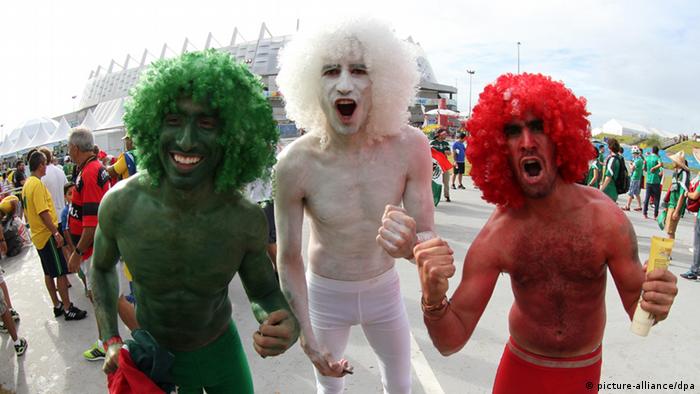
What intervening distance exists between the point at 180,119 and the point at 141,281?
721mm

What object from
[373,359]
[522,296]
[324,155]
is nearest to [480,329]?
[373,359]

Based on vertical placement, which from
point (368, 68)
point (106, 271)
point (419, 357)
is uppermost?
point (368, 68)

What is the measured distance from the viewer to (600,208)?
1753 millimetres

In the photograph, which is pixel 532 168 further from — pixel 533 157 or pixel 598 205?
pixel 598 205

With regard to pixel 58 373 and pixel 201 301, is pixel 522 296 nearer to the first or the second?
pixel 201 301

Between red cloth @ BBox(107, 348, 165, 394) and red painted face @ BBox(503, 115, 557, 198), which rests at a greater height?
red painted face @ BBox(503, 115, 557, 198)

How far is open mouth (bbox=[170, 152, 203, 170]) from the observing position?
5.60 ft

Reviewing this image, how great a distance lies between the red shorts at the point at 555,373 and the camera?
1820 millimetres

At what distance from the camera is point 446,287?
152 centimetres

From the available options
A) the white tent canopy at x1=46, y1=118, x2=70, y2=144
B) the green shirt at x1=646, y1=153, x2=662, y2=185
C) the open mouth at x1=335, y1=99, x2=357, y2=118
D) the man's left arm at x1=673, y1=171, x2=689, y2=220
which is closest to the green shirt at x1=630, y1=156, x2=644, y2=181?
the green shirt at x1=646, y1=153, x2=662, y2=185

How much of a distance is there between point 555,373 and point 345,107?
1484mm

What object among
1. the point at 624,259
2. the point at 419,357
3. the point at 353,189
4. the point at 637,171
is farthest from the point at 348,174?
the point at 637,171

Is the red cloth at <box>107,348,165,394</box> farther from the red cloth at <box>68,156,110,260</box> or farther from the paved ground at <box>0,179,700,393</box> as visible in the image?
the red cloth at <box>68,156,110,260</box>

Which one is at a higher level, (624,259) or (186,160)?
(186,160)
